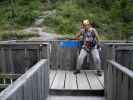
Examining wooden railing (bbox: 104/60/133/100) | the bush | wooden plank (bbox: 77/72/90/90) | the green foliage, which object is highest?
the green foliage

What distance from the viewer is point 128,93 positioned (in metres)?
3.17

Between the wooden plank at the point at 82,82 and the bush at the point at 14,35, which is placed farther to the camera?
the bush at the point at 14,35

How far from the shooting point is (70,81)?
572cm

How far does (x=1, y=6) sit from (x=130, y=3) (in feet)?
33.7

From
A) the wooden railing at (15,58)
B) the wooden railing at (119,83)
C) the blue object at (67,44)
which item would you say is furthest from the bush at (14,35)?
the wooden railing at (119,83)

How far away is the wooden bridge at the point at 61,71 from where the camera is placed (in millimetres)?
3621

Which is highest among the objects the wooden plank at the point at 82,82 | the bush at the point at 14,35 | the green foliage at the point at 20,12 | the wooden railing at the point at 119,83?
the green foliage at the point at 20,12

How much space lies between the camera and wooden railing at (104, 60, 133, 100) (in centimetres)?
316

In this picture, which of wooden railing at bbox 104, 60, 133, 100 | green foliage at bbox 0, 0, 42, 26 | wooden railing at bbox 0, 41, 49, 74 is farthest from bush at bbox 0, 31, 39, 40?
wooden railing at bbox 104, 60, 133, 100

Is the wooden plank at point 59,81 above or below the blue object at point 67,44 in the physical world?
below

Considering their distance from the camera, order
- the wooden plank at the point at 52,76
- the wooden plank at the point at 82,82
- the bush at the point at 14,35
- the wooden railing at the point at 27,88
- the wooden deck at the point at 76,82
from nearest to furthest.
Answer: the wooden railing at the point at 27,88 < the wooden deck at the point at 76,82 < the wooden plank at the point at 82,82 < the wooden plank at the point at 52,76 < the bush at the point at 14,35

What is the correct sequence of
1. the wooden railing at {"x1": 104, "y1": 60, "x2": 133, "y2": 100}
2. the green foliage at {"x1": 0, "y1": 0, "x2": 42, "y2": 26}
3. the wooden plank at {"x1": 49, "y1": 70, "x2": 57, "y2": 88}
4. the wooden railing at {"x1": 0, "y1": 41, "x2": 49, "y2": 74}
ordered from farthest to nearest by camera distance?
the green foliage at {"x1": 0, "y1": 0, "x2": 42, "y2": 26}, the wooden railing at {"x1": 0, "y1": 41, "x2": 49, "y2": 74}, the wooden plank at {"x1": 49, "y1": 70, "x2": 57, "y2": 88}, the wooden railing at {"x1": 104, "y1": 60, "x2": 133, "y2": 100}

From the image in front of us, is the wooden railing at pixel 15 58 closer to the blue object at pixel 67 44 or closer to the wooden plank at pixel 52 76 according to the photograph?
the wooden plank at pixel 52 76

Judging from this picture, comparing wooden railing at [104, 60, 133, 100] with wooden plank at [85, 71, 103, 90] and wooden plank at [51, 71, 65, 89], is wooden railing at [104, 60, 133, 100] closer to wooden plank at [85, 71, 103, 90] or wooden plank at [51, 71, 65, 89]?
wooden plank at [85, 71, 103, 90]
